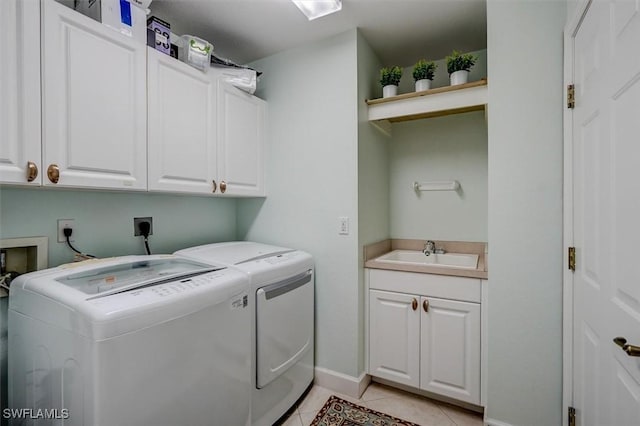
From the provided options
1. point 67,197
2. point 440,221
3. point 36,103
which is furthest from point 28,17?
point 440,221

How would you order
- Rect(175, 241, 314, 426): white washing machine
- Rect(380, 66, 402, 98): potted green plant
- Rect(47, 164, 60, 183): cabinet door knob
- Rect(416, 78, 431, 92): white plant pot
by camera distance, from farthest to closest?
Rect(380, 66, 402, 98): potted green plant < Rect(416, 78, 431, 92): white plant pot < Rect(175, 241, 314, 426): white washing machine < Rect(47, 164, 60, 183): cabinet door knob

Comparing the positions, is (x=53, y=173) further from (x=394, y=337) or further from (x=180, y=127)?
(x=394, y=337)

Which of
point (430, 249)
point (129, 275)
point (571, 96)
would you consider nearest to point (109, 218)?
point (129, 275)

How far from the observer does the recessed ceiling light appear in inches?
63.4

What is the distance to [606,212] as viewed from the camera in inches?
39.2

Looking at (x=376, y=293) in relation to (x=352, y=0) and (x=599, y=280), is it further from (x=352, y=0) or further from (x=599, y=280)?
(x=352, y=0)

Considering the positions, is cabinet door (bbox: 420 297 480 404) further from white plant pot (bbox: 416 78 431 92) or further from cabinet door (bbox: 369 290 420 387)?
white plant pot (bbox: 416 78 431 92)

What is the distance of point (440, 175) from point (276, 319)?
5.45 feet

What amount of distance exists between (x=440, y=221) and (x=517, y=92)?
3.62 feet

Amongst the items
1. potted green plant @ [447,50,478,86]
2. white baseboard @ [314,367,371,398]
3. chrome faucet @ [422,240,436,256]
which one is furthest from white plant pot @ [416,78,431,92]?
white baseboard @ [314,367,371,398]

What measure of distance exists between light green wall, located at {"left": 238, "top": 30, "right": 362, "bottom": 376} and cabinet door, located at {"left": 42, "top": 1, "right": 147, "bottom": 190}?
3.16ft

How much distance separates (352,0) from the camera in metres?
1.69

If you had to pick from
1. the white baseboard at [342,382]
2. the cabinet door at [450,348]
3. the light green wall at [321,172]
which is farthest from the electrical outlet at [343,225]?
the white baseboard at [342,382]

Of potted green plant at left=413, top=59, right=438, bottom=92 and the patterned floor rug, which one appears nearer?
the patterned floor rug
